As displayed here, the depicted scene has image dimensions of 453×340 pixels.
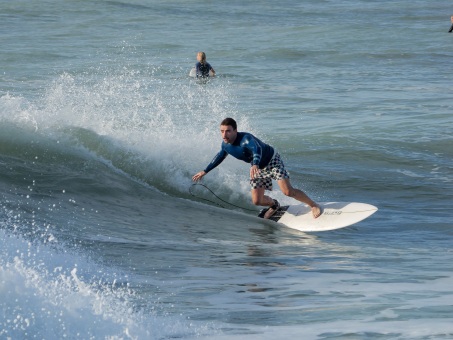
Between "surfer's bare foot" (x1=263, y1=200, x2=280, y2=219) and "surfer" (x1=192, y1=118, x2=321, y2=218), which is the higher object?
"surfer" (x1=192, y1=118, x2=321, y2=218)

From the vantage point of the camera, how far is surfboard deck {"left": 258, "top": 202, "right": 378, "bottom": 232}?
36.9 ft

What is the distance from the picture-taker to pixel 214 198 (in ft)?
43.6

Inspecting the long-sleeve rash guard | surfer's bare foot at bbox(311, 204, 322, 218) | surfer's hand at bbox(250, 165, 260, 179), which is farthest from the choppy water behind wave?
the long-sleeve rash guard

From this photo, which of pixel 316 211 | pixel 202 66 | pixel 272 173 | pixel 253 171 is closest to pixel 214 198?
pixel 272 173

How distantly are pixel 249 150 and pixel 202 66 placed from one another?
46.7ft

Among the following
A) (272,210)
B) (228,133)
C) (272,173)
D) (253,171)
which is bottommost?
(272,210)

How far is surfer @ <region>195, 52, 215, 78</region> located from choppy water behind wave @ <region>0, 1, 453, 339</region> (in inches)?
15.6

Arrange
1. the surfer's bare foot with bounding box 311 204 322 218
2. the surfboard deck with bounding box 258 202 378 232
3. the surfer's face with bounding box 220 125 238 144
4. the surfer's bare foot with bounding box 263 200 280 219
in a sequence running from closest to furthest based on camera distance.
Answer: the surfer's face with bounding box 220 125 238 144
the surfboard deck with bounding box 258 202 378 232
the surfer's bare foot with bounding box 311 204 322 218
the surfer's bare foot with bounding box 263 200 280 219

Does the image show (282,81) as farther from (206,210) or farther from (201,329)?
(201,329)

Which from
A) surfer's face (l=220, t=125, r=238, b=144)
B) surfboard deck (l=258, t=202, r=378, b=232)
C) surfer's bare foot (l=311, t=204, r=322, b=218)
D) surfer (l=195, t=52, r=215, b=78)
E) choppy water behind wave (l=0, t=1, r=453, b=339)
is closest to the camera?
choppy water behind wave (l=0, t=1, r=453, b=339)

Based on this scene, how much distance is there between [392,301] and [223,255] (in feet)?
8.93

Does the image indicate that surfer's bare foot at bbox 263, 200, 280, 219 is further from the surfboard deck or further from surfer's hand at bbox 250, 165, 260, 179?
surfer's hand at bbox 250, 165, 260, 179

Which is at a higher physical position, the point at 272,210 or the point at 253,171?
the point at 253,171

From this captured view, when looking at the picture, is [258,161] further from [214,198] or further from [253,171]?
[214,198]
